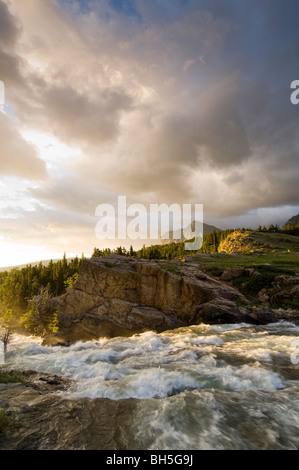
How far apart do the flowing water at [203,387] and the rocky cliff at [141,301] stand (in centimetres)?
1198

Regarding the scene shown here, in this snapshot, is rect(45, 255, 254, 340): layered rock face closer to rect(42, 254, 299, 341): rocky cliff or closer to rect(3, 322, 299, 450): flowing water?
rect(42, 254, 299, 341): rocky cliff

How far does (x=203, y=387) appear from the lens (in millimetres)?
13156

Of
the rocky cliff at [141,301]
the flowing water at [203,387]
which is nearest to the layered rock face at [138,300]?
the rocky cliff at [141,301]

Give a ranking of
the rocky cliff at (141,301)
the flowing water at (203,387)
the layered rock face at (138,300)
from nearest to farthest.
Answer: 1. the flowing water at (203,387)
2. the rocky cliff at (141,301)
3. the layered rock face at (138,300)

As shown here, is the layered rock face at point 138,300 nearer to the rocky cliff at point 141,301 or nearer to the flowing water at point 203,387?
the rocky cliff at point 141,301

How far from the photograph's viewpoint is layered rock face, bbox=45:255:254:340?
37906 mm

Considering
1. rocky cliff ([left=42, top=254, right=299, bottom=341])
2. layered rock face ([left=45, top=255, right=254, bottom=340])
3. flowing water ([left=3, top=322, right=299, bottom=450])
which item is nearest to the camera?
flowing water ([left=3, top=322, right=299, bottom=450])

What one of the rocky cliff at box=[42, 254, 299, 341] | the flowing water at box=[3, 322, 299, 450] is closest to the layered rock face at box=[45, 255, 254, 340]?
the rocky cliff at box=[42, 254, 299, 341]

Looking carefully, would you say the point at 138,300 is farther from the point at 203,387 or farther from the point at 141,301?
the point at 203,387

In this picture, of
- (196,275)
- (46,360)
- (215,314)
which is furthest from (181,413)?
(196,275)

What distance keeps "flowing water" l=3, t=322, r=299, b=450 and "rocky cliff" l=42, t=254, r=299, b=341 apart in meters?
12.0

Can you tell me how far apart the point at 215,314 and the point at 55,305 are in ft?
116

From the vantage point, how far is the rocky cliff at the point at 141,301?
121 ft

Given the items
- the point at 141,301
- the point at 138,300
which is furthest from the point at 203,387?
the point at 138,300
